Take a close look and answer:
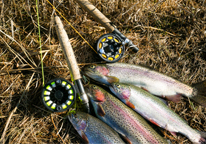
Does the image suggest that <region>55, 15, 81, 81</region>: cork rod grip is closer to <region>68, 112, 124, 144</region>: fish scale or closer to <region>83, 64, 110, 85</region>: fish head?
<region>83, 64, 110, 85</region>: fish head

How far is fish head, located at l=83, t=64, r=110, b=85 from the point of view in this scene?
294 centimetres

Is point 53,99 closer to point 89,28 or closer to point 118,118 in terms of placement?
point 118,118

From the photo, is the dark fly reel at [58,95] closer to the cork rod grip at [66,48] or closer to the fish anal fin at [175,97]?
the cork rod grip at [66,48]

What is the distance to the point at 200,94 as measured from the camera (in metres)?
3.05

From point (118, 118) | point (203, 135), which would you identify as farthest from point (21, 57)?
point (203, 135)

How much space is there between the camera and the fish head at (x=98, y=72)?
2938mm

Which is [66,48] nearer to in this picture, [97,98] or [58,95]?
[58,95]

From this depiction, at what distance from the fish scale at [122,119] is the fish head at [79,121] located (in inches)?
9.3

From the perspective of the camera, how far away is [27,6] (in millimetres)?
2996

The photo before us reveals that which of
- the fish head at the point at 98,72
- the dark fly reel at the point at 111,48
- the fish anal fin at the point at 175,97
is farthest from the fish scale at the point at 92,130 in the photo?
the fish anal fin at the point at 175,97

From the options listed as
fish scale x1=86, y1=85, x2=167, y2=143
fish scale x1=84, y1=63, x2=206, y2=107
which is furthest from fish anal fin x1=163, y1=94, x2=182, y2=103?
fish scale x1=86, y1=85, x2=167, y2=143

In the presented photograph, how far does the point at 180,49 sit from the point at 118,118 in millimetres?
1752

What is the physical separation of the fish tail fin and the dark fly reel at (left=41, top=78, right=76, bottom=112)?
1976 mm

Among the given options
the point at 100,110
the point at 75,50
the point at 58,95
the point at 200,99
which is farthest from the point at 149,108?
the point at 75,50
